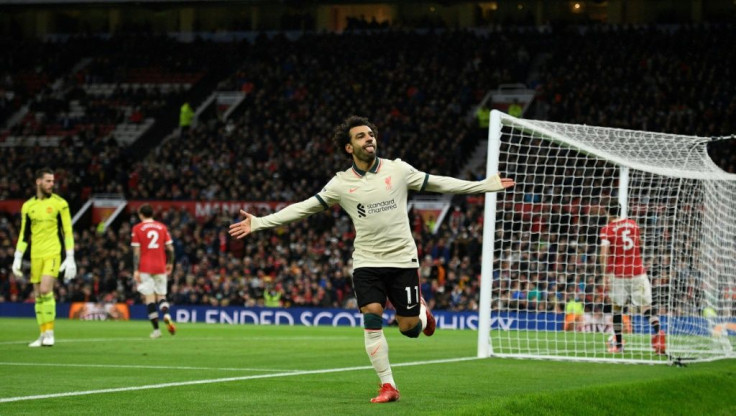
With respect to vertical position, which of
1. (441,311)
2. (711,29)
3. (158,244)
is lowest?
(441,311)

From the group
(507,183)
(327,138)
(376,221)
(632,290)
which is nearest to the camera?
(507,183)

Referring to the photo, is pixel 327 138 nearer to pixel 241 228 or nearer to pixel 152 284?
pixel 152 284

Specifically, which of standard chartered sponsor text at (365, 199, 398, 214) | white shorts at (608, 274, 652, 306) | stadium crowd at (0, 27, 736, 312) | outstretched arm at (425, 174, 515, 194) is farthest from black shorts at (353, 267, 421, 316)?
stadium crowd at (0, 27, 736, 312)

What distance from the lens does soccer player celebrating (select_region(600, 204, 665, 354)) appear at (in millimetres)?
14398

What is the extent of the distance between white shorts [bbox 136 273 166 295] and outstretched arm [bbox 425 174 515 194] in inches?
430

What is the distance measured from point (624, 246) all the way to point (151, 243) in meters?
7.96

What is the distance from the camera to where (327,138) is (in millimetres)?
37469

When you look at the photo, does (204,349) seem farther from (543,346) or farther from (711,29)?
(711,29)

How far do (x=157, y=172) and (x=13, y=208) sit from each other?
4.80m

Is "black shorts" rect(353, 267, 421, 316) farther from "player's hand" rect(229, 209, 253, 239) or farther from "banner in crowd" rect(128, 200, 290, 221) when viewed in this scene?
"banner in crowd" rect(128, 200, 290, 221)

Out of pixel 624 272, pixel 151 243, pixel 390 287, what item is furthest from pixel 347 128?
pixel 151 243

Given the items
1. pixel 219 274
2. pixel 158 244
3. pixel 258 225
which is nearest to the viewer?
pixel 258 225

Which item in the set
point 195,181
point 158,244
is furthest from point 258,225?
point 195,181

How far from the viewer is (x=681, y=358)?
43.1 ft
